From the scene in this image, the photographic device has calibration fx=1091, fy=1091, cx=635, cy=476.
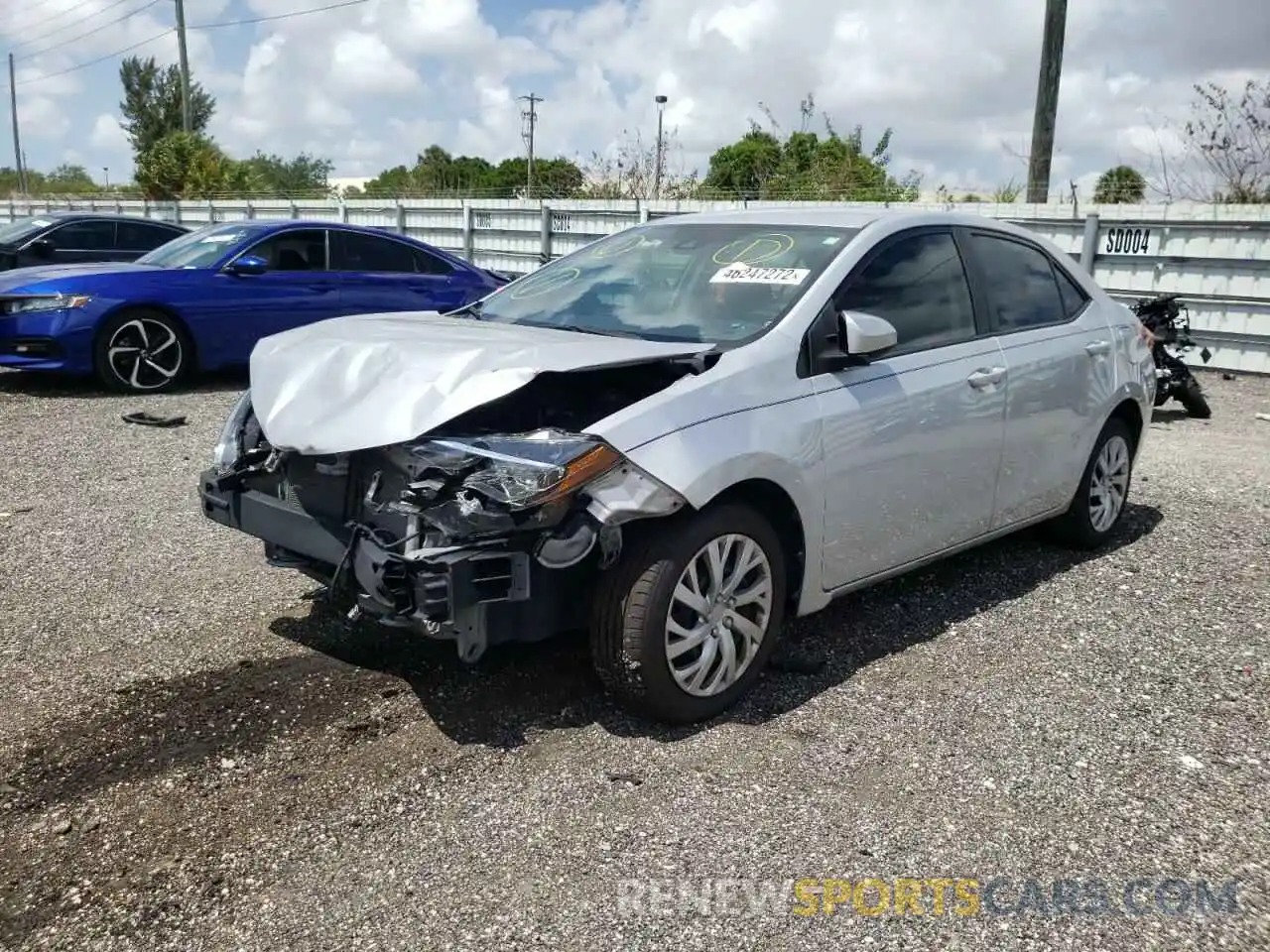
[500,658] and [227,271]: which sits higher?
[227,271]

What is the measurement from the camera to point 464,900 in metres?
2.74

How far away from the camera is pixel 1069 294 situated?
5.43m

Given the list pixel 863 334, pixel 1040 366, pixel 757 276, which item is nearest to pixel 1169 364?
pixel 1040 366

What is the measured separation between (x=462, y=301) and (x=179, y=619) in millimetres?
6946

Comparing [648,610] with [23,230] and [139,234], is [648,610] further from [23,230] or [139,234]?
[23,230]

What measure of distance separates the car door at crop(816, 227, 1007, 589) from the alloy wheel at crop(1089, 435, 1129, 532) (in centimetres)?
113

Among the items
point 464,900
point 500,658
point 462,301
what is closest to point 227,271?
point 462,301

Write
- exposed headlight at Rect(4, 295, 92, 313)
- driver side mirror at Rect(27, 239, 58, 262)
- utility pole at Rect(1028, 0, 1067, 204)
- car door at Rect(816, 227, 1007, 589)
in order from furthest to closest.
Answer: utility pole at Rect(1028, 0, 1067, 204) < driver side mirror at Rect(27, 239, 58, 262) < exposed headlight at Rect(4, 295, 92, 313) < car door at Rect(816, 227, 1007, 589)

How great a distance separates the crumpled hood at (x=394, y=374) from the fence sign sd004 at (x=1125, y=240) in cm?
966

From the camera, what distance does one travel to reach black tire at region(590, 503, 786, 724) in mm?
3396

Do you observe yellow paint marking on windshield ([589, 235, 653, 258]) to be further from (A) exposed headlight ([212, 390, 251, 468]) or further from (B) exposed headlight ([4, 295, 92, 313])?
(B) exposed headlight ([4, 295, 92, 313])

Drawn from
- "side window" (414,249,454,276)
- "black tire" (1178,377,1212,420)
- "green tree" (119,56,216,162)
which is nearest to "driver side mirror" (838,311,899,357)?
"black tire" (1178,377,1212,420)

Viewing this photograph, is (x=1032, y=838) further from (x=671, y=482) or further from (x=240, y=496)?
(x=240, y=496)

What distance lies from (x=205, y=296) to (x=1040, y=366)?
23.6 ft
